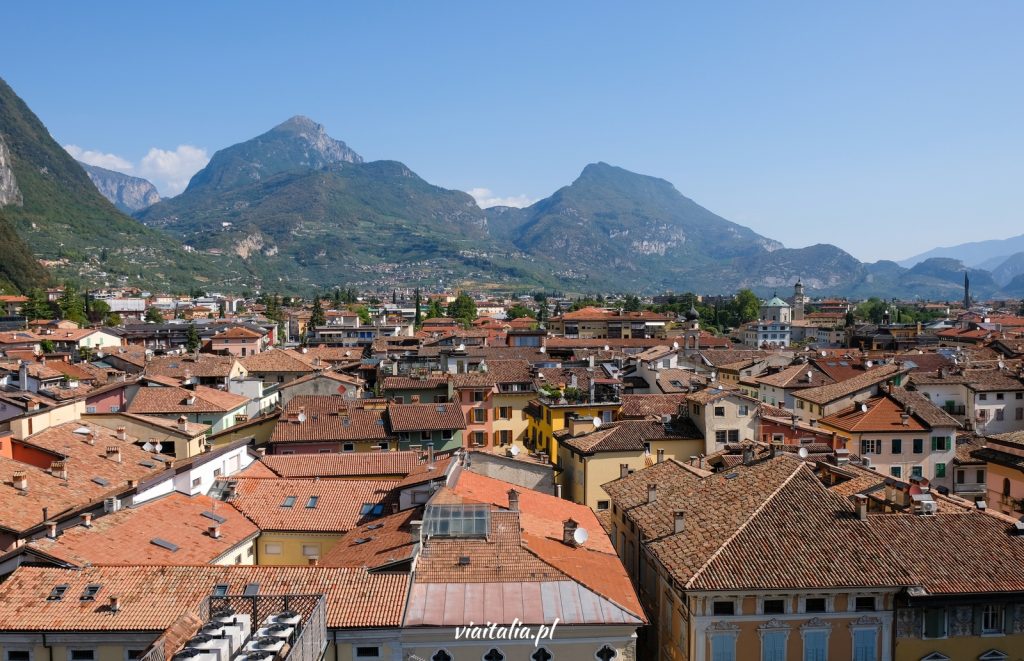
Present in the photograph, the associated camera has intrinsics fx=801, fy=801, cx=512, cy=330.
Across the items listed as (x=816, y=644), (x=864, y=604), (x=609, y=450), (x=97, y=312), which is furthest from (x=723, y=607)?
(x=97, y=312)

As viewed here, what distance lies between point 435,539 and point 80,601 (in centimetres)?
979

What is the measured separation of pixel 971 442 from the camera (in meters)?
52.0

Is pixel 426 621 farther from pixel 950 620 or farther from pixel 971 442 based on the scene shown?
pixel 971 442

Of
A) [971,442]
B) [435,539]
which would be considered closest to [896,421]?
[971,442]

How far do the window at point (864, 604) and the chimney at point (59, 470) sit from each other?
31332 mm

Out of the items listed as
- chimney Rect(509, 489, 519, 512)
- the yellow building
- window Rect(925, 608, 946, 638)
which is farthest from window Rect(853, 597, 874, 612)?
the yellow building

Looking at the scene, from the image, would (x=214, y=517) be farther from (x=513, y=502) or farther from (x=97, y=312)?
Answer: (x=97, y=312)

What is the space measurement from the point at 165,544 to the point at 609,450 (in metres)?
22.8

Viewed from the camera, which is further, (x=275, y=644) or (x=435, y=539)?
(x=435, y=539)

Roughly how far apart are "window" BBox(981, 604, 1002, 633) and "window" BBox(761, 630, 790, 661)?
5808mm

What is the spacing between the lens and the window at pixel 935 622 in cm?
2334

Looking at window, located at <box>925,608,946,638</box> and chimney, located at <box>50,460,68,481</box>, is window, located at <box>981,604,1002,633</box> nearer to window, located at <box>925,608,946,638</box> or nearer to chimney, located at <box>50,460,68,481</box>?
window, located at <box>925,608,946,638</box>

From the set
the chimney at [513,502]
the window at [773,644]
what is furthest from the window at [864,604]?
the chimney at [513,502]

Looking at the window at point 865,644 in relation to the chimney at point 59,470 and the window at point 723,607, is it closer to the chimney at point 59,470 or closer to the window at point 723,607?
the window at point 723,607
